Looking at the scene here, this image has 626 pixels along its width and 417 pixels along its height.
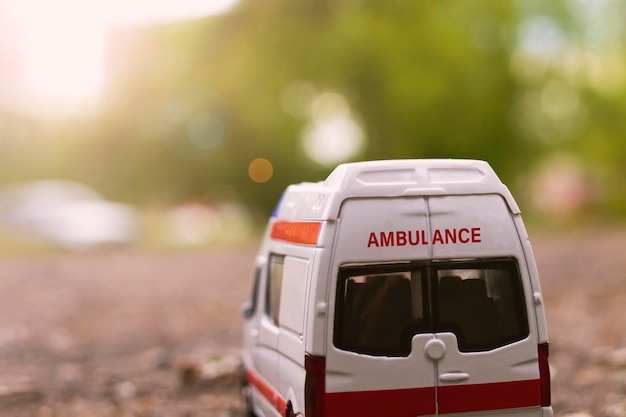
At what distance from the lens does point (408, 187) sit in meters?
6.57

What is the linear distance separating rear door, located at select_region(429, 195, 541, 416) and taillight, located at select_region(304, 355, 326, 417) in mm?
695

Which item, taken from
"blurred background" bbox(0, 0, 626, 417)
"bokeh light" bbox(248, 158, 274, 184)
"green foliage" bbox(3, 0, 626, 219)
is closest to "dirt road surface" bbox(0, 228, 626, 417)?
"blurred background" bbox(0, 0, 626, 417)

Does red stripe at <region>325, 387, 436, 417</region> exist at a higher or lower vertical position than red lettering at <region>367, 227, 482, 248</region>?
lower

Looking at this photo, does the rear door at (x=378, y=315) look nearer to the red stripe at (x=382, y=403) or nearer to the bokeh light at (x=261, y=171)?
the red stripe at (x=382, y=403)

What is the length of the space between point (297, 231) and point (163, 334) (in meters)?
9.28

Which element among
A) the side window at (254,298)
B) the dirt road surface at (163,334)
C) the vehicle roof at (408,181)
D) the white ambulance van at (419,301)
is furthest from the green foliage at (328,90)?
the white ambulance van at (419,301)

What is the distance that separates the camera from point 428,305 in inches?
258

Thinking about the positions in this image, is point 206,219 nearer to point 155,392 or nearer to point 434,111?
point 434,111

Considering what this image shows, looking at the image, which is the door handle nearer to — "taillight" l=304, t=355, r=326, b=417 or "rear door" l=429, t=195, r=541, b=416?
"rear door" l=429, t=195, r=541, b=416

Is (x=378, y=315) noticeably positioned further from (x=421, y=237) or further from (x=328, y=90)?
(x=328, y=90)

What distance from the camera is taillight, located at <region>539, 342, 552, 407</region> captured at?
6.64 m

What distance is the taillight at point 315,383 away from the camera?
6.39 metres

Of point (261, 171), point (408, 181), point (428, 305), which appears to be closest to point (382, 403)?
point (428, 305)

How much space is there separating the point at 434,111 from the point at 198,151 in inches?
463
